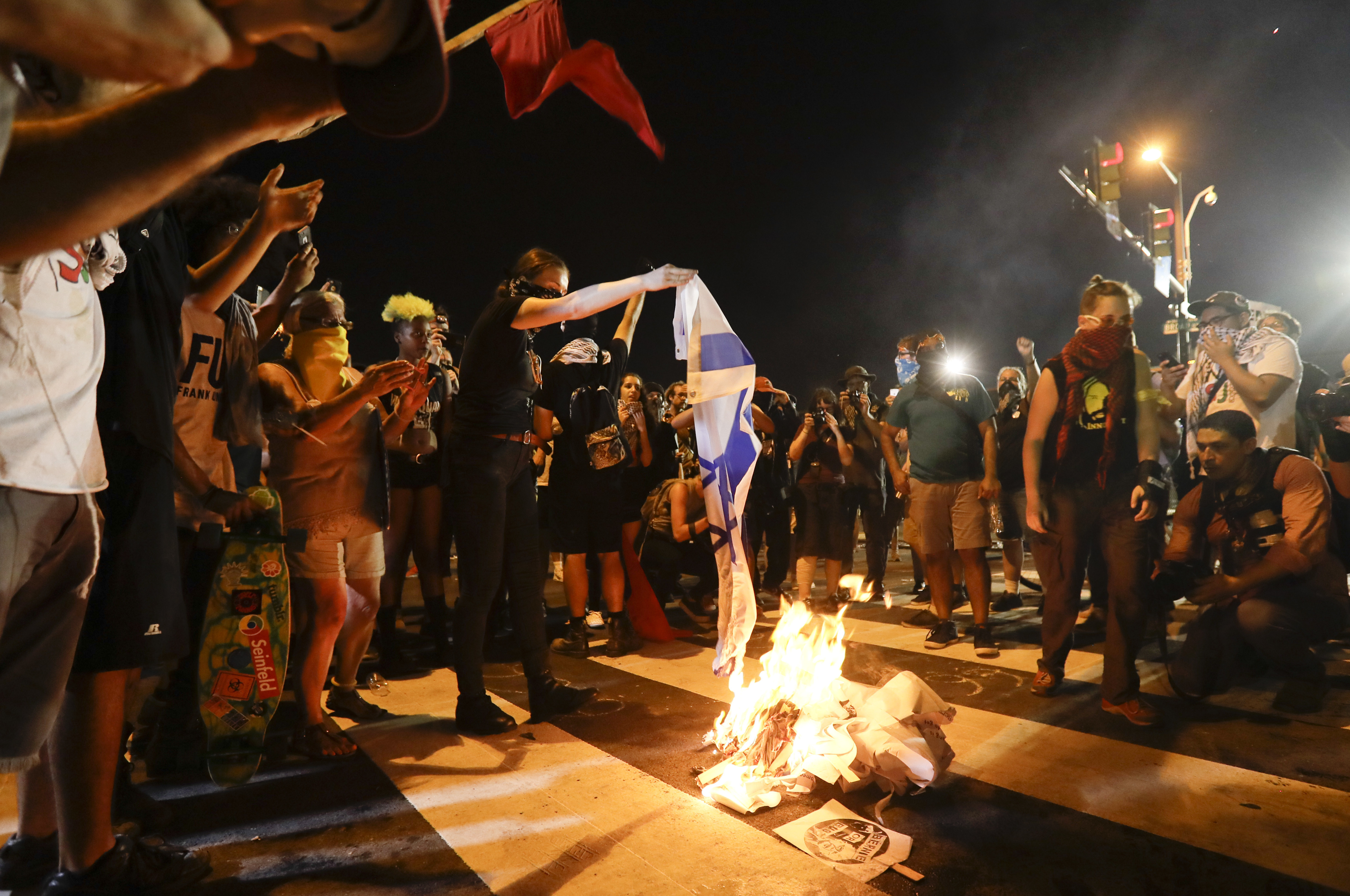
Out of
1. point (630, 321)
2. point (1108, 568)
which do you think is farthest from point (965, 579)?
point (630, 321)

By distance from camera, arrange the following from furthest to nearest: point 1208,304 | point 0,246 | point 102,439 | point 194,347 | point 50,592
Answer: point 1208,304, point 194,347, point 102,439, point 50,592, point 0,246

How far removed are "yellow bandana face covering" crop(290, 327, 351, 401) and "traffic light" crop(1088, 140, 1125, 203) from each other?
46.5 feet

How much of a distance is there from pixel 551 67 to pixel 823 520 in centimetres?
430

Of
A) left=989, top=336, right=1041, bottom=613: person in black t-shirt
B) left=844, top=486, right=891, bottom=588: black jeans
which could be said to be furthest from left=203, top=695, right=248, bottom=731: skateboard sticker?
left=989, top=336, right=1041, bottom=613: person in black t-shirt

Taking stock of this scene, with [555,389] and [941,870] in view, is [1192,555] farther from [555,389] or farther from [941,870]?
[555,389]

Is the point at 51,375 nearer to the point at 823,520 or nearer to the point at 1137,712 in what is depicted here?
the point at 1137,712

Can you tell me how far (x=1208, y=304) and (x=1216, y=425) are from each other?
5.92 ft

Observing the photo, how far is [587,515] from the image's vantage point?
17.9 ft

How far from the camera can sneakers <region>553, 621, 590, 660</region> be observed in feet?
17.2

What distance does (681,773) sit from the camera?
2885mm

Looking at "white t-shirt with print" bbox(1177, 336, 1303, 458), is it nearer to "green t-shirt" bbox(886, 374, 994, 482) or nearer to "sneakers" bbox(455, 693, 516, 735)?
"green t-shirt" bbox(886, 374, 994, 482)

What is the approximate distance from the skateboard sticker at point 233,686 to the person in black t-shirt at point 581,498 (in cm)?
282

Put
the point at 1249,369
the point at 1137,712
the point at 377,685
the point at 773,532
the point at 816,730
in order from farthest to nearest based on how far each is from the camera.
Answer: the point at 773,532 < the point at 1249,369 < the point at 377,685 < the point at 1137,712 < the point at 816,730

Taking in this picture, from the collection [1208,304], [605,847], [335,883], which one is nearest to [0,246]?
[335,883]
